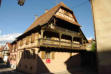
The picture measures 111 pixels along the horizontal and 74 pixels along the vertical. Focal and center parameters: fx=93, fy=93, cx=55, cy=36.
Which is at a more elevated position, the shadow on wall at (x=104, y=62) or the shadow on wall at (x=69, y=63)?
the shadow on wall at (x=104, y=62)

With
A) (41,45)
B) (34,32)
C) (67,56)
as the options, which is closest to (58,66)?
(67,56)

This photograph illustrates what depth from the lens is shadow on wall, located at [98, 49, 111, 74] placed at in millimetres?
4027

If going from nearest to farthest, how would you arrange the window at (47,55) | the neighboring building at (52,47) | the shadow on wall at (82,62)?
the neighboring building at (52,47)
the window at (47,55)
the shadow on wall at (82,62)

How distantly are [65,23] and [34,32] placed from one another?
5.92 metres

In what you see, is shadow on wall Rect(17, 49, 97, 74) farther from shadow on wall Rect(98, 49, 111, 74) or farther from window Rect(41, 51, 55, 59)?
shadow on wall Rect(98, 49, 111, 74)

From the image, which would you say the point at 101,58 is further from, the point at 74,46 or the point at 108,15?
the point at 74,46

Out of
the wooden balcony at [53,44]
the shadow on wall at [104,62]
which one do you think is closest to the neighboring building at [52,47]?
the wooden balcony at [53,44]

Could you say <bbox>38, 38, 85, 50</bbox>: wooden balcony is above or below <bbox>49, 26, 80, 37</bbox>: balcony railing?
below

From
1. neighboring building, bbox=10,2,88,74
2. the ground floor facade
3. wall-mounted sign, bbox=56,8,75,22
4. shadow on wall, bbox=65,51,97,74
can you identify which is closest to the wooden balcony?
neighboring building, bbox=10,2,88,74

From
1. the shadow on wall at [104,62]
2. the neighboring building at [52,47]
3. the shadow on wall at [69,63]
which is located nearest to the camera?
the shadow on wall at [104,62]

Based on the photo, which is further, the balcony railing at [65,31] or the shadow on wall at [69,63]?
the balcony railing at [65,31]

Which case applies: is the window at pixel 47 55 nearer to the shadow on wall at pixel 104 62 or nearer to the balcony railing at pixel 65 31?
the balcony railing at pixel 65 31

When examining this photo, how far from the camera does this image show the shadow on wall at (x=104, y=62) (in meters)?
4.03

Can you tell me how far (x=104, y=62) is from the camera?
13.7 ft
